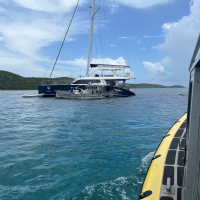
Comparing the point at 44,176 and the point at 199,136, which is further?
the point at 44,176

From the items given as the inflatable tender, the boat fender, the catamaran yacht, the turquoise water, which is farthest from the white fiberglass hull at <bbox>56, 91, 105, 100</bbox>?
the boat fender

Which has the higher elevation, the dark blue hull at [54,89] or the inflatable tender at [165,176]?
the dark blue hull at [54,89]

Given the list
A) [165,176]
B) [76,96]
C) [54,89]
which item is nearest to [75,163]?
[165,176]

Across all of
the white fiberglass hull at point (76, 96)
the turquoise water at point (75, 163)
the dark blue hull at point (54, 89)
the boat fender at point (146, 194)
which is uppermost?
the dark blue hull at point (54, 89)

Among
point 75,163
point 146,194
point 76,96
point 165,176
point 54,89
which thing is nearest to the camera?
point 146,194

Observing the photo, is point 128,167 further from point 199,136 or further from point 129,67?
point 129,67

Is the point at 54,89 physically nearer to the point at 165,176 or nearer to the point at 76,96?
the point at 76,96

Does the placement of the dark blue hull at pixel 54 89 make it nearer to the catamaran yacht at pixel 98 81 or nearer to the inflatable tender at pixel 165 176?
the catamaran yacht at pixel 98 81

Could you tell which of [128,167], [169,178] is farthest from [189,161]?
[128,167]

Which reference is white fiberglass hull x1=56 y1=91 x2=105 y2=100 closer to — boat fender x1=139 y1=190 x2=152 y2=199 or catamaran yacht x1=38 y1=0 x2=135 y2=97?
catamaran yacht x1=38 y1=0 x2=135 y2=97

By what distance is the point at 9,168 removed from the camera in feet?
17.3

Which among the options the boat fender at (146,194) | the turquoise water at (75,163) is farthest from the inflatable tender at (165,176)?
the turquoise water at (75,163)

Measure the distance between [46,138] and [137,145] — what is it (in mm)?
4104

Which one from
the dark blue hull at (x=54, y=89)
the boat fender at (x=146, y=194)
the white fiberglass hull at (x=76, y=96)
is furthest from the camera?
the dark blue hull at (x=54, y=89)
